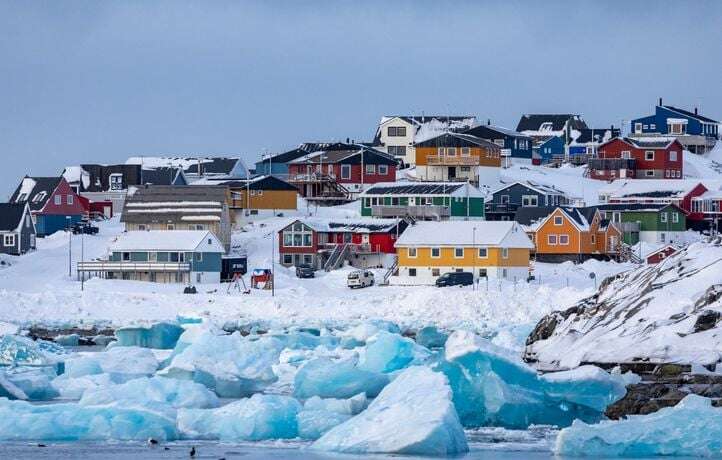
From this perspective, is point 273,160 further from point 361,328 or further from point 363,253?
point 361,328

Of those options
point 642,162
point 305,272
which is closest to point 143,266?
point 305,272

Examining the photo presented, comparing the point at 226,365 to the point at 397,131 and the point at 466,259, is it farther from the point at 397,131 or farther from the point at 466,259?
the point at 397,131

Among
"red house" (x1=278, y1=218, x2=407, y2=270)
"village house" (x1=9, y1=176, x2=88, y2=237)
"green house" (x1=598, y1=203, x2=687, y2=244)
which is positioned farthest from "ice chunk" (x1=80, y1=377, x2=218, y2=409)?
"green house" (x1=598, y1=203, x2=687, y2=244)

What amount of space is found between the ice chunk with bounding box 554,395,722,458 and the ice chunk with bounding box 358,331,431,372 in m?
10.4

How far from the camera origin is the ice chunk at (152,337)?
A: 145 ft

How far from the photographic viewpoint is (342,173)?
3438 inches

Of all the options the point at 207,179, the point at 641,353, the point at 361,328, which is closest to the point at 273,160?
the point at 207,179

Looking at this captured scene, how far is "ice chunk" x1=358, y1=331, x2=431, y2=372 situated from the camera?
32250mm

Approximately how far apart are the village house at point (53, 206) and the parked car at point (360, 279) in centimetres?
2036

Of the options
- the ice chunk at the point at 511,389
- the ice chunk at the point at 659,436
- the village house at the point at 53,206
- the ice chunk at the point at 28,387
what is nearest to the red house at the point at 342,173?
the village house at the point at 53,206

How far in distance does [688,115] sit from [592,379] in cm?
8707

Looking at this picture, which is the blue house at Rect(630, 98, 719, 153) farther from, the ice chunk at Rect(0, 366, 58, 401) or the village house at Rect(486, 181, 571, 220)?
the ice chunk at Rect(0, 366, 58, 401)

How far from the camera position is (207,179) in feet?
293

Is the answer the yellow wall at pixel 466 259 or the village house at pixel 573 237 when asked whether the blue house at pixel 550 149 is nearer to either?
the village house at pixel 573 237
